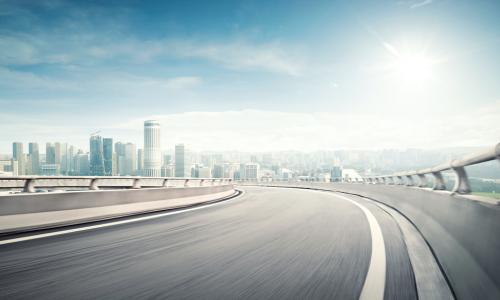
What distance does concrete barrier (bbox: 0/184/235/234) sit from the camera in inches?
298

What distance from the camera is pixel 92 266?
16.5 feet

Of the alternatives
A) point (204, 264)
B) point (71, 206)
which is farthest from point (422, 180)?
point (71, 206)

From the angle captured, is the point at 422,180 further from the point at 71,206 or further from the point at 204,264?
the point at 71,206

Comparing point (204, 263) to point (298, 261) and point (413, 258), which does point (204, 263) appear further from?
point (413, 258)

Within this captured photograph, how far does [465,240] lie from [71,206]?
7.81 metres

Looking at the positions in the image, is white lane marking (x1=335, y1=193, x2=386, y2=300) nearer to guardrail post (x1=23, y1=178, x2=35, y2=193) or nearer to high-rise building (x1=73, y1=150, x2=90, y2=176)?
guardrail post (x1=23, y1=178, x2=35, y2=193)

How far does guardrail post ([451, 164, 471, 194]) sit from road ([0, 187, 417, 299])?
1287mm

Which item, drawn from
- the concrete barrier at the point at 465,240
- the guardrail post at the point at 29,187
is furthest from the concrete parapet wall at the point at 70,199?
the concrete barrier at the point at 465,240

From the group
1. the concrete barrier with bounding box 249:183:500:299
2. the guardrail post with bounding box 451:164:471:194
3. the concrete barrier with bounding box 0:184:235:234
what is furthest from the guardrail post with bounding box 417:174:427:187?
the concrete barrier with bounding box 0:184:235:234

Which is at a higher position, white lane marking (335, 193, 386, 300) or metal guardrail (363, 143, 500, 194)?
metal guardrail (363, 143, 500, 194)

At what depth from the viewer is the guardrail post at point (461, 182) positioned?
604 centimetres

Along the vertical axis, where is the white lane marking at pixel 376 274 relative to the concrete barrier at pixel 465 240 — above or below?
A: below

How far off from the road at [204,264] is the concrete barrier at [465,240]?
1.70 feet

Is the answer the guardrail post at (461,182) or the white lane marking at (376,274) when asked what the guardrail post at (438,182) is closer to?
the white lane marking at (376,274)
